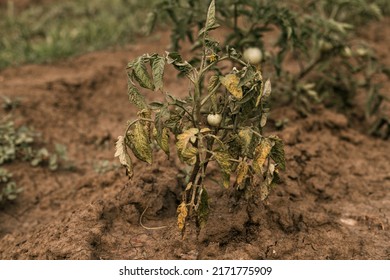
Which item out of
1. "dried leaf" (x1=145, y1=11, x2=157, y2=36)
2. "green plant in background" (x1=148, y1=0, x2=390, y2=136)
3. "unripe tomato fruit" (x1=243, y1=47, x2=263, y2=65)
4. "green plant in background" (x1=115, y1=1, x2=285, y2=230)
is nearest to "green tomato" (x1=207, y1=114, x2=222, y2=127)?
"green plant in background" (x1=115, y1=1, x2=285, y2=230)

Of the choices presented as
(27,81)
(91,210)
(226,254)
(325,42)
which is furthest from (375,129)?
(27,81)

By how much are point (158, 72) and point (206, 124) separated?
345 mm

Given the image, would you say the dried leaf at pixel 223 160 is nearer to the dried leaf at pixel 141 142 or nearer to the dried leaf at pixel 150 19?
the dried leaf at pixel 141 142

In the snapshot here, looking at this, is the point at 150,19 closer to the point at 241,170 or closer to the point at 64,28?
the point at 241,170

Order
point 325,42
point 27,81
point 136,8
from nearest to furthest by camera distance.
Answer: point 325,42 < point 27,81 < point 136,8

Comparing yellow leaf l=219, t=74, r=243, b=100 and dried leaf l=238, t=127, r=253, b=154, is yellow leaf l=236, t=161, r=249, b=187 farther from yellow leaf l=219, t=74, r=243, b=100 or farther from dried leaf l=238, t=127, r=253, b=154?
yellow leaf l=219, t=74, r=243, b=100

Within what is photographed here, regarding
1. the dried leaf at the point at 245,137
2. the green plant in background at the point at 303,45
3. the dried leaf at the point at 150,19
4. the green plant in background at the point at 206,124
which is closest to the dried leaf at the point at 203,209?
the green plant in background at the point at 206,124

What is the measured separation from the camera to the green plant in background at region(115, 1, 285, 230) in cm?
225

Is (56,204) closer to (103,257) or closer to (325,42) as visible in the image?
(103,257)

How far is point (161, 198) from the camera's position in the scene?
8.89 feet

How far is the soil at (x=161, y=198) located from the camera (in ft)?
8.24

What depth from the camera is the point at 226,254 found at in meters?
2.44

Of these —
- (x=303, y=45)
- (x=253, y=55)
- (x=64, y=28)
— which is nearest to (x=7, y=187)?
(x=253, y=55)

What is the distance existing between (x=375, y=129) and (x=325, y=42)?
2.00ft
